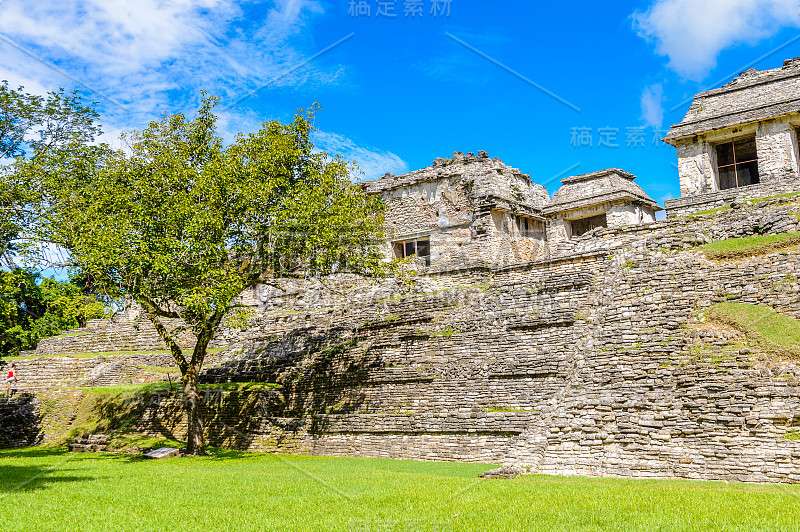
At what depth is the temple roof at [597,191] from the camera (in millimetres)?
25812

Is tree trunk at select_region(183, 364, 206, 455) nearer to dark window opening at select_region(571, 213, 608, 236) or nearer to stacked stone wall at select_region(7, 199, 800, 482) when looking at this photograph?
stacked stone wall at select_region(7, 199, 800, 482)

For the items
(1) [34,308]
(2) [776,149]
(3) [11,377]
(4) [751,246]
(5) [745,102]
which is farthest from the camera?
(1) [34,308]

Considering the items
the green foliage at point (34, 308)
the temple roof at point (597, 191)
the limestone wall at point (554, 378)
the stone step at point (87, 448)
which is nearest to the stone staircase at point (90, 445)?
the stone step at point (87, 448)

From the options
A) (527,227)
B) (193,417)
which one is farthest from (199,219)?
(527,227)

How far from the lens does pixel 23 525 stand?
27.3ft

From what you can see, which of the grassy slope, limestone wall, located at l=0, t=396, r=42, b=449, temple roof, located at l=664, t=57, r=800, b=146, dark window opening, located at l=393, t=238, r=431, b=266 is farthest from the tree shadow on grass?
temple roof, located at l=664, t=57, r=800, b=146

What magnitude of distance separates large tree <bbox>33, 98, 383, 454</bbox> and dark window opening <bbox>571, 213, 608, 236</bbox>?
1113cm

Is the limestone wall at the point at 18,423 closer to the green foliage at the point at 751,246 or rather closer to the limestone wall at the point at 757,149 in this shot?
the green foliage at the point at 751,246

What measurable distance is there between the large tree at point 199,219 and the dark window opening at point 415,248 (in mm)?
8479

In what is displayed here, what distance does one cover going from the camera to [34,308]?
124ft

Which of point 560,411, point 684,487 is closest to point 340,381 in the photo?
point 560,411

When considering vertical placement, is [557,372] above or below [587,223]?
below

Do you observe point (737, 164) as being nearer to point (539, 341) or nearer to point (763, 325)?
point (539, 341)

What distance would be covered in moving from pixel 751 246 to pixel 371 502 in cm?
1198
